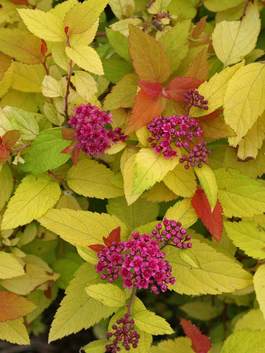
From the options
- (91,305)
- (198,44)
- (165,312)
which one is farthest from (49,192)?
(165,312)

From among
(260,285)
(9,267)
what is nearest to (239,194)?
(260,285)

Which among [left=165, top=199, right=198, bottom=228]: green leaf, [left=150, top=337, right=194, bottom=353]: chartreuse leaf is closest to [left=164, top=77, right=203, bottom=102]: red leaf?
[left=165, top=199, right=198, bottom=228]: green leaf

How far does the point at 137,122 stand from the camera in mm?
1099

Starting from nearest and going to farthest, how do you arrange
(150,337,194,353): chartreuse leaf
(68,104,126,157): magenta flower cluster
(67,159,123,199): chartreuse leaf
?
(68,104,126,157): magenta flower cluster
(67,159,123,199): chartreuse leaf
(150,337,194,353): chartreuse leaf

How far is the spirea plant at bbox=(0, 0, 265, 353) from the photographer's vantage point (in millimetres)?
1078

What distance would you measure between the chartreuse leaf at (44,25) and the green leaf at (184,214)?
446mm

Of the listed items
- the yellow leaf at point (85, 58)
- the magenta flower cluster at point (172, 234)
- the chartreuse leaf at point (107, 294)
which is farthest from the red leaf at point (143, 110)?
the chartreuse leaf at point (107, 294)

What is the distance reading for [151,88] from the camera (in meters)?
1.15

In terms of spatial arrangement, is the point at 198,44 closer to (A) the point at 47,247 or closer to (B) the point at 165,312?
(A) the point at 47,247

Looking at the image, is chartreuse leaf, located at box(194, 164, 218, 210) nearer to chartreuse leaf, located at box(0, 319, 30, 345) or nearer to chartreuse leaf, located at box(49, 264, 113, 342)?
chartreuse leaf, located at box(49, 264, 113, 342)

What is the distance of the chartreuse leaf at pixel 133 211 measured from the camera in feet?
4.32

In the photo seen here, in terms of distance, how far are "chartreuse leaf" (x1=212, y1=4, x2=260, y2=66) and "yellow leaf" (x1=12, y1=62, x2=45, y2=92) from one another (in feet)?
1.47

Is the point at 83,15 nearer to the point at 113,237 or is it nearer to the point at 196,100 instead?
the point at 196,100

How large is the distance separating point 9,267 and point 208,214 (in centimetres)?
46
